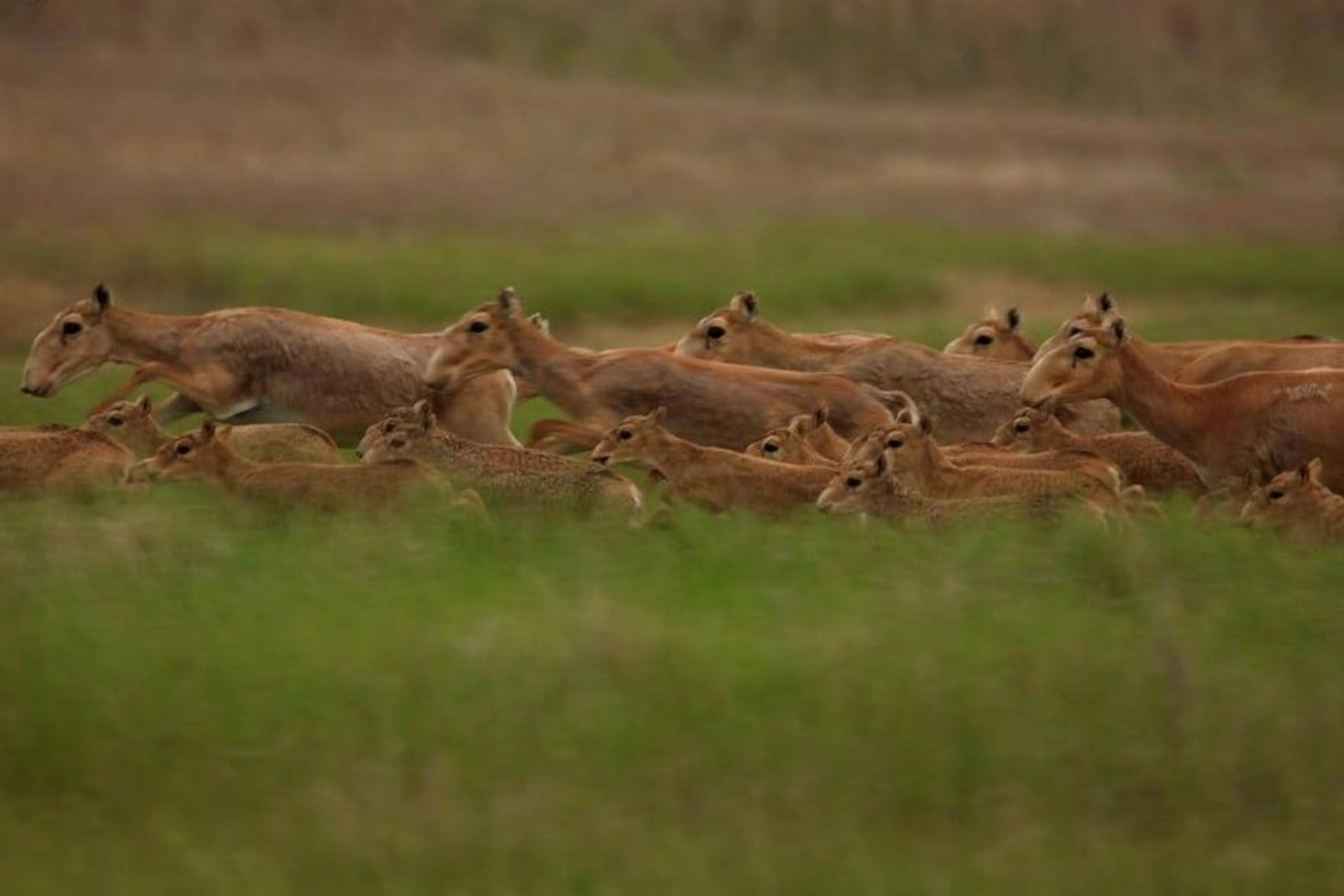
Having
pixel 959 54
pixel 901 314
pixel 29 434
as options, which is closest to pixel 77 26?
pixel 959 54

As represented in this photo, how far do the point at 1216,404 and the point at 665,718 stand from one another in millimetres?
5510

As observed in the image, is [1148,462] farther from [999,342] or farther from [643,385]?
[999,342]

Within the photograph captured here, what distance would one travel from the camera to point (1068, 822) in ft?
33.3

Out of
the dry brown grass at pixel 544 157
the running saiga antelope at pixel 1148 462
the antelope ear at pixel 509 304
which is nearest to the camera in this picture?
the running saiga antelope at pixel 1148 462

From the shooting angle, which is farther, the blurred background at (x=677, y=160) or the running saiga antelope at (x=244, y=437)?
the blurred background at (x=677, y=160)

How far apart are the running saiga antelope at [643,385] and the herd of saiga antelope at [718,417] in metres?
0.02

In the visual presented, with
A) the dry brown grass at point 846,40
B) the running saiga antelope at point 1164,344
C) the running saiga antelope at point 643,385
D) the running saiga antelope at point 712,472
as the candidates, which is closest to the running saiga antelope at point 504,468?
the running saiga antelope at point 712,472

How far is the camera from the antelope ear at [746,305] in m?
17.7

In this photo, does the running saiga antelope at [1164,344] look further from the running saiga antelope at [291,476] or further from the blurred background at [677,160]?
the blurred background at [677,160]

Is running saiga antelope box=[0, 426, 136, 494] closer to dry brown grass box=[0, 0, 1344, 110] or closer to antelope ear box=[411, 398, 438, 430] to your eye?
antelope ear box=[411, 398, 438, 430]

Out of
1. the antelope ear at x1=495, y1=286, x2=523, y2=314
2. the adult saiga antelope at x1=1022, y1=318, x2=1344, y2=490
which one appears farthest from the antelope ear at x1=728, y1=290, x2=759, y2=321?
the adult saiga antelope at x1=1022, y1=318, x2=1344, y2=490

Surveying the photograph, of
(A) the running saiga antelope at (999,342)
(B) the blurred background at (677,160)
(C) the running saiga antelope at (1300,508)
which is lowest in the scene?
(C) the running saiga antelope at (1300,508)

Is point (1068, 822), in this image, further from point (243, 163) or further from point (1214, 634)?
point (243, 163)

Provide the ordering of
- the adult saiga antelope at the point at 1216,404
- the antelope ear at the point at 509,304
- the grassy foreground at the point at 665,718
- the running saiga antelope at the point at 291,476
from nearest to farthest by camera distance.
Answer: the grassy foreground at the point at 665,718 < the running saiga antelope at the point at 291,476 < the adult saiga antelope at the point at 1216,404 < the antelope ear at the point at 509,304
